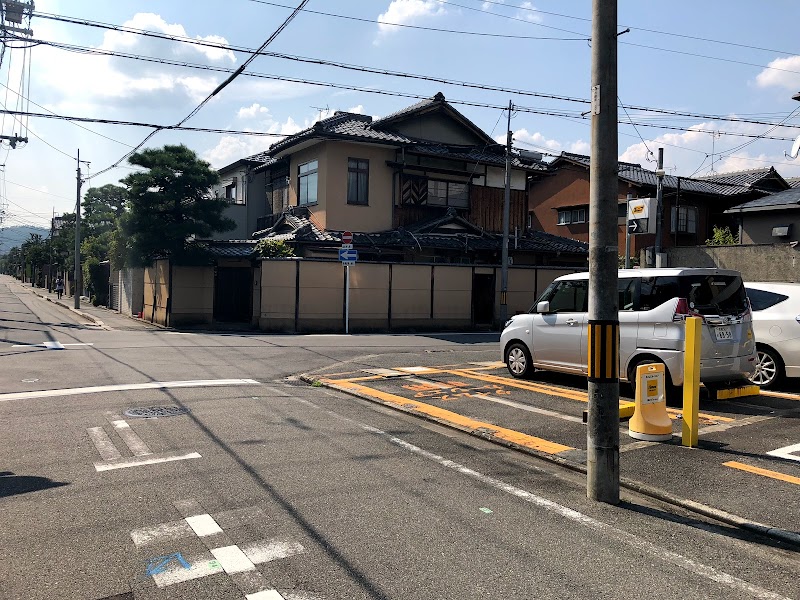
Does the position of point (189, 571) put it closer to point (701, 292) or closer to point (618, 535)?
point (618, 535)

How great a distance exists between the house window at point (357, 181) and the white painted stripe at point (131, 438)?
21465mm

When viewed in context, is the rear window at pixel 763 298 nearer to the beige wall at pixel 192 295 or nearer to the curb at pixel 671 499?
the curb at pixel 671 499

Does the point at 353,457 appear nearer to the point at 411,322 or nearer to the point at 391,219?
the point at 411,322

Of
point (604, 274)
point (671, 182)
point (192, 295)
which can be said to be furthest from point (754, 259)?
point (604, 274)

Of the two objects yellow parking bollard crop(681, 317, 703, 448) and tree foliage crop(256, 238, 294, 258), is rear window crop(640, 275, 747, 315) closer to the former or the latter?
yellow parking bollard crop(681, 317, 703, 448)

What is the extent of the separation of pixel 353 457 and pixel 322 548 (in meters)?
2.24

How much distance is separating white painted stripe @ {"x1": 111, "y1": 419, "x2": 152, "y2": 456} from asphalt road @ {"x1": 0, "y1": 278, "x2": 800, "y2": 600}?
4cm

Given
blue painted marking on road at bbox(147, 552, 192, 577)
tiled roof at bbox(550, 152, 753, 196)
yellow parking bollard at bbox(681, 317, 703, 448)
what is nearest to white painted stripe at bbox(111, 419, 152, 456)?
blue painted marking on road at bbox(147, 552, 192, 577)

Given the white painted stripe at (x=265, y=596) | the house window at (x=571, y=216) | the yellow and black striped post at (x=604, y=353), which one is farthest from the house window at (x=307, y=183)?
the white painted stripe at (x=265, y=596)

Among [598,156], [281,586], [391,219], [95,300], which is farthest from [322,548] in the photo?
[95,300]

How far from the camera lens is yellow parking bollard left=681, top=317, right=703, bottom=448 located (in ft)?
21.6

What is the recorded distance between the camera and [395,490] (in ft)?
17.8

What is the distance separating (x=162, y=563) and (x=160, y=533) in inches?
19.9

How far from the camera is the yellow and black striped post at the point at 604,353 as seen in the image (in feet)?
16.9
